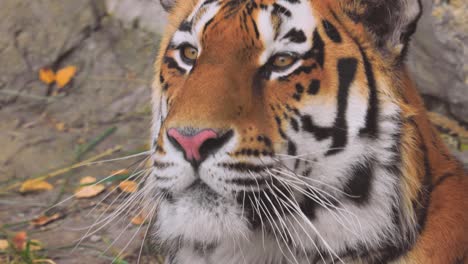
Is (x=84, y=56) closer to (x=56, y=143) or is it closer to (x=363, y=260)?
(x=56, y=143)

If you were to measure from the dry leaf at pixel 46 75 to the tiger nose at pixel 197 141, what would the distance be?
7.35ft

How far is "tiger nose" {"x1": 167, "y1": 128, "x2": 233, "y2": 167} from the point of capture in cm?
137

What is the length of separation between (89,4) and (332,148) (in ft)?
8.33

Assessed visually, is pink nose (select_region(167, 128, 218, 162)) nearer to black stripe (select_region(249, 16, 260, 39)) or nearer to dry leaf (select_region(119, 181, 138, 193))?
black stripe (select_region(249, 16, 260, 39))

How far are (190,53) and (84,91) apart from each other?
1911 millimetres

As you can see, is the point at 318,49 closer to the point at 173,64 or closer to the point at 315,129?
the point at 315,129

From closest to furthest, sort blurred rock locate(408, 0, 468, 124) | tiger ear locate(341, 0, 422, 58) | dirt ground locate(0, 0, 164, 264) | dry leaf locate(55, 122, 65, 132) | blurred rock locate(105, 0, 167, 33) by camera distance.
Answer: tiger ear locate(341, 0, 422, 58)
blurred rock locate(408, 0, 468, 124)
dirt ground locate(0, 0, 164, 264)
dry leaf locate(55, 122, 65, 132)
blurred rock locate(105, 0, 167, 33)

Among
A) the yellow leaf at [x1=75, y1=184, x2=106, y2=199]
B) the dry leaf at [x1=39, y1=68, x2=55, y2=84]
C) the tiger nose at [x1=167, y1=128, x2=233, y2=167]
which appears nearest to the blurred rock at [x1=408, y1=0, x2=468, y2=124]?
the yellow leaf at [x1=75, y1=184, x2=106, y2=199]

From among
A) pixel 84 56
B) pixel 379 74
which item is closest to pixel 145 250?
pixel 379 74

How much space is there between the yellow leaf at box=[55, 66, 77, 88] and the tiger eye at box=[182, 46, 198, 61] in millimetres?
1970

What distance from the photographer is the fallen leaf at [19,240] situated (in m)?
2.40

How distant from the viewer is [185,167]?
1.42 metres

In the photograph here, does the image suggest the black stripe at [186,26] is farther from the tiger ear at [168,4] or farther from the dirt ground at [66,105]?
the dirt ground at [66,105]

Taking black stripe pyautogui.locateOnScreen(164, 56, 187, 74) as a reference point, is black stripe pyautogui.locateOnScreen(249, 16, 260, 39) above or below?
above
